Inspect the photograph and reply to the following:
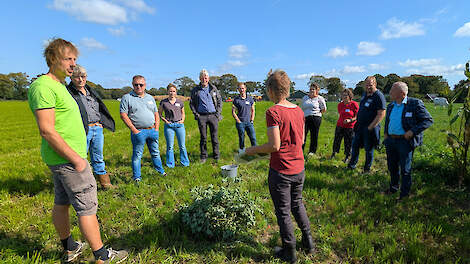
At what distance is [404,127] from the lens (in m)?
3.93

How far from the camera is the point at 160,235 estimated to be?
3.09 meters

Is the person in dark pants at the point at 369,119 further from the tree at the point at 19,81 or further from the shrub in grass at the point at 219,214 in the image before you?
the tree at the point at 19,81

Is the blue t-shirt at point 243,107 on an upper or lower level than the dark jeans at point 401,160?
upper

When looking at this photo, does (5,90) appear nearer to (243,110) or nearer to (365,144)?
(243,110)

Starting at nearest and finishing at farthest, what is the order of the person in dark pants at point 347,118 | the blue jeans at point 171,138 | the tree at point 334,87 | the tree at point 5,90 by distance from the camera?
the blue jeans at point 171,138 < the person in dark pants at point 347,118 < the tree at point 5,90 < the tree at point 334,87

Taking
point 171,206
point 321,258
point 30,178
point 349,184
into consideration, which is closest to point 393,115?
point 349,184

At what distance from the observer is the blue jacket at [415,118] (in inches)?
147

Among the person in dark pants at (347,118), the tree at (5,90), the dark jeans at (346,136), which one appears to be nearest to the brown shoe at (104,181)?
the person in dark pants at (347,118)

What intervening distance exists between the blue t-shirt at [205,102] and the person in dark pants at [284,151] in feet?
12.9

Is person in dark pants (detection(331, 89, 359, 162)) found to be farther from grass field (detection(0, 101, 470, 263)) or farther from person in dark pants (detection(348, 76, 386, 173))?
grass field (detection(0, 101, 470, 263))

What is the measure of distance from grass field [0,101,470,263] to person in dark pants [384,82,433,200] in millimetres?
683

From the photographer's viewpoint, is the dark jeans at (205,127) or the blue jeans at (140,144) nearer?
the blue jeans at (140,144)

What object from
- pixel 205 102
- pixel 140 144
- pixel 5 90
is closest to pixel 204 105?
pixel 205 102

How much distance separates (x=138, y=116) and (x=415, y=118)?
209 inches
